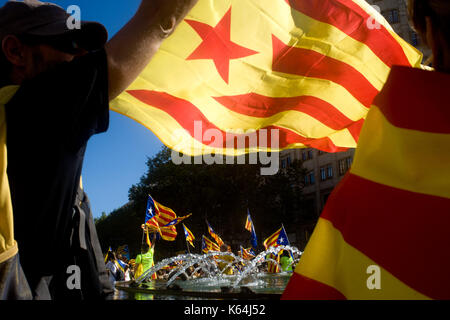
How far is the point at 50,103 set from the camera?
107 centimetres

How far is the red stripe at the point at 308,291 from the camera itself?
1041 mm

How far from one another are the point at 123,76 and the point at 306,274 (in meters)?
0.75

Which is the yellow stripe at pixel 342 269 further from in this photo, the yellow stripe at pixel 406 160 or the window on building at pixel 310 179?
the window on building at pixel 310 179

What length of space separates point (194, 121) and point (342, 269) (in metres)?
2.83

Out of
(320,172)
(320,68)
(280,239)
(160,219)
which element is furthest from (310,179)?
(320,68)

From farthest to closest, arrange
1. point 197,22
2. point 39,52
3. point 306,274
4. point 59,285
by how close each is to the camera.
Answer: point 197,22 < point 59,285 < point 39,52 < point 306,274

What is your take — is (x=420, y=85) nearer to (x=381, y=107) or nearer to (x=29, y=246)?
(x=381, y=107)

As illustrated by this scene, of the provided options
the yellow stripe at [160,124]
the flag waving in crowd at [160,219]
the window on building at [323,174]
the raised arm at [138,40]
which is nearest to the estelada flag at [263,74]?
the yellow stripe at [160,124]

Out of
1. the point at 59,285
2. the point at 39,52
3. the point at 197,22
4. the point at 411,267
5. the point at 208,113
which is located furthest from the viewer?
the point at 208,113

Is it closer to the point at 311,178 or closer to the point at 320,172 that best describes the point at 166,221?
the point at 320,172

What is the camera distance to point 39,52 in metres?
1.28

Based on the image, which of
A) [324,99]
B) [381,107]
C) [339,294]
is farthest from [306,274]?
[324,99]

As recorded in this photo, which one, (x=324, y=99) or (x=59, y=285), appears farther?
(x=324, y=99)

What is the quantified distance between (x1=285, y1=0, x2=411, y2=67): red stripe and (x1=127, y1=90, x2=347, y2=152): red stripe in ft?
3.32
